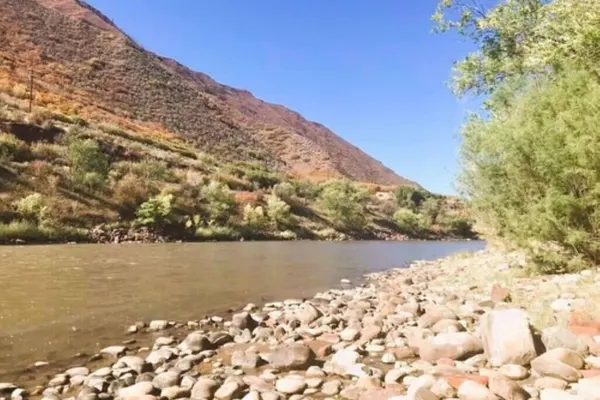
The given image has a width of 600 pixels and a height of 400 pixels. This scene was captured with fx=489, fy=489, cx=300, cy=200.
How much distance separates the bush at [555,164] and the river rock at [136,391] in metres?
6.36

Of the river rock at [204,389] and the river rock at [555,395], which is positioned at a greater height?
the river rock at [555,395]

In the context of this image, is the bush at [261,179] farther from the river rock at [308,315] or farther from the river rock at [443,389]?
the river rock at [443,389]

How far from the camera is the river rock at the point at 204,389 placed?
442 centimetres

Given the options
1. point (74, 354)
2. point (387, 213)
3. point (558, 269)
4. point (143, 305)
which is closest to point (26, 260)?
point (143, 305)

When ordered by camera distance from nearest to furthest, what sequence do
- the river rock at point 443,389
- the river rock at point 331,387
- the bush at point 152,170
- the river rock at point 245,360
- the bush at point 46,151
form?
the river rock at point 443,389 → the river rock at point 331,387 → the river rock at point 245,360 → the bush at point 46,151 → the bush at point 152,170

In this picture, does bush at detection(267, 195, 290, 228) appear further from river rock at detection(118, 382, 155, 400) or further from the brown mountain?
river rock at detection(118, 382, 155, 400)

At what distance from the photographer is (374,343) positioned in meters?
5.85

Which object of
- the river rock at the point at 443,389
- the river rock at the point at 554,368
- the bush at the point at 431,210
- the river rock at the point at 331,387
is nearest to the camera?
the river rock at the point at 443,389

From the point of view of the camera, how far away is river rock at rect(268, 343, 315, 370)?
521cm

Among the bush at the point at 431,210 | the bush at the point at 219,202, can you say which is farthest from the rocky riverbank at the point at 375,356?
the bush at the point at 431,210

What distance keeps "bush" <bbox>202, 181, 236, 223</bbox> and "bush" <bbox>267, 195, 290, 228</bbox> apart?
3.21 m

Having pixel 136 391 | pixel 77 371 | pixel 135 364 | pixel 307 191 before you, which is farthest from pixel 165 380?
pixel 307 191

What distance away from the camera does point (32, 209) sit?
24.3 metres

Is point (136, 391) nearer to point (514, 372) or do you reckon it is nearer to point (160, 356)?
point (160, 356)
